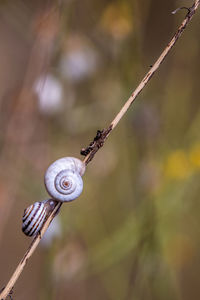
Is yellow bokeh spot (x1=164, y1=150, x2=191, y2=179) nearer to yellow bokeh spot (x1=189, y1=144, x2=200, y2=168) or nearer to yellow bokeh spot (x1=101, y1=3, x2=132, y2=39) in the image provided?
yellow bokeh spot (x1=189, y1=144, x2=200, y2=168)

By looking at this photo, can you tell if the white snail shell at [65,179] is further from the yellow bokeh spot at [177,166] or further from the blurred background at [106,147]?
the yellow bokeh spot at [177,166]

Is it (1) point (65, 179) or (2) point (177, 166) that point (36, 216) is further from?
(2) point (177, 166)

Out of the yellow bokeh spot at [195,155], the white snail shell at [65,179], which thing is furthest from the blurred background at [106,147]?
the white snail shell at [65,179]

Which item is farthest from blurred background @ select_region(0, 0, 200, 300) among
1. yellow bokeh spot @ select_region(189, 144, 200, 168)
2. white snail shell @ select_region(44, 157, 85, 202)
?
white snail shell @ select_region(44, 157, 85, 202)

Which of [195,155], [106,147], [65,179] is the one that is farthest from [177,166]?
[65,179]

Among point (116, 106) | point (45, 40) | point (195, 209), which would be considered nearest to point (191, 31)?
point (116, 106)

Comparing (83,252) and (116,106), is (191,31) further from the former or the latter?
(83,252)

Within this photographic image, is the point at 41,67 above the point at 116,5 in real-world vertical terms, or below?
below
